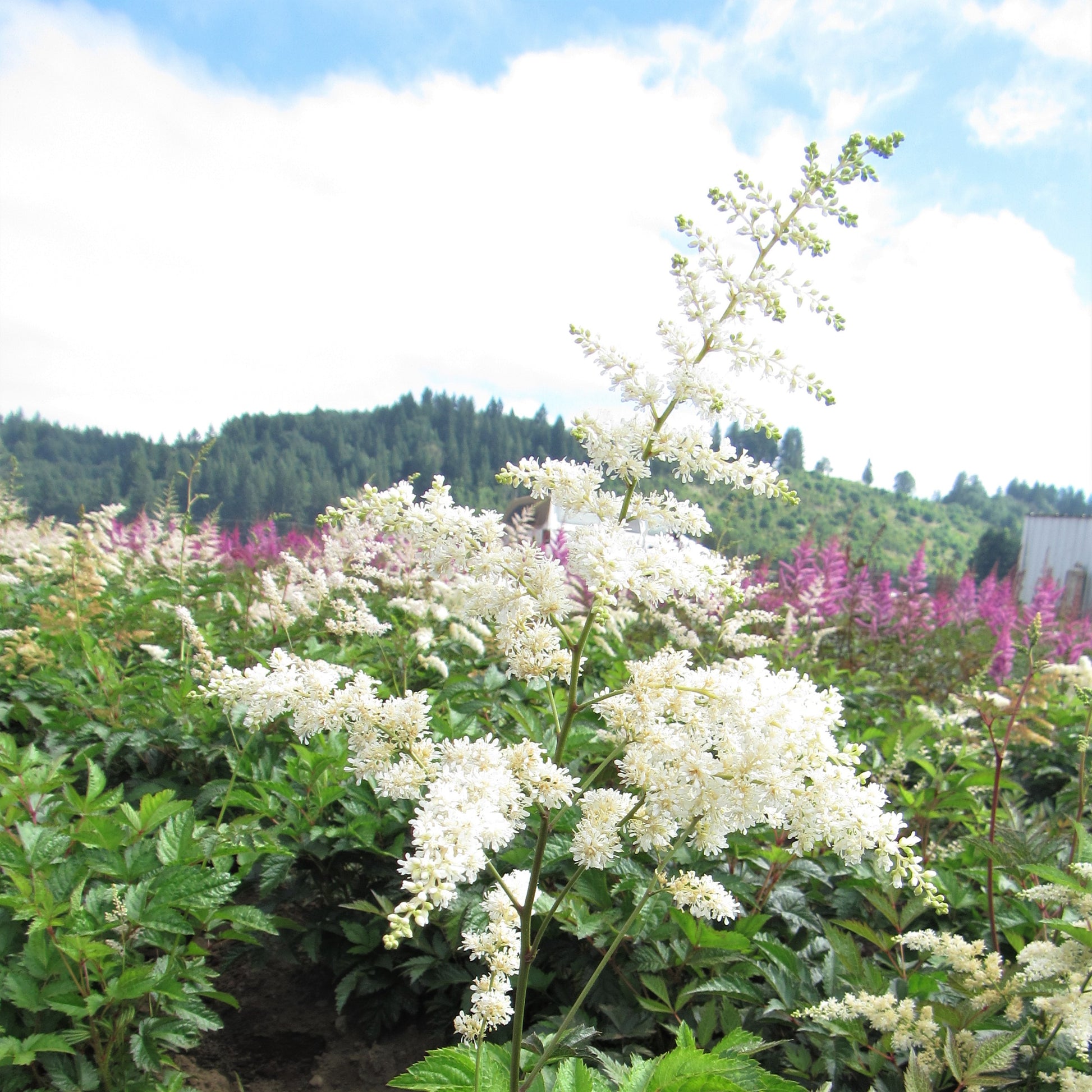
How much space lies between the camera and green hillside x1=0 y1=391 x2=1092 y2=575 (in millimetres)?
44750

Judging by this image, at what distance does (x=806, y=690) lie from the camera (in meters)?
1.57

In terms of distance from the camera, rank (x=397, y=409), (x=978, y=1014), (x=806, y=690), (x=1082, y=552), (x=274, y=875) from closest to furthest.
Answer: (x=806, y=690) → (x=978, y=1014) → (x=274, y=875) → (x=1082, y=552) → (x=397, y=409)

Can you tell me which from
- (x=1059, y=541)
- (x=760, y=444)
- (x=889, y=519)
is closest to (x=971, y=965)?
(x=760, y=444)

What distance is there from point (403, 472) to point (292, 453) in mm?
24794

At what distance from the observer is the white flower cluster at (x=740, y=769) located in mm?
1441

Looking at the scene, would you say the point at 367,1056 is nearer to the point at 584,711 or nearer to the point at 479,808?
the point at 584,711

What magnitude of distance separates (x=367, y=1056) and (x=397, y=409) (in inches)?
5509


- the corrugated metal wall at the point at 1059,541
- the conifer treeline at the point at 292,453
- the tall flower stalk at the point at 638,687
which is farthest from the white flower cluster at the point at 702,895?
the corrugated metal wall at the point at 1059,541

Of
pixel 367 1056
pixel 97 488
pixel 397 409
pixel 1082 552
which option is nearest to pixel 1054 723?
pixel 367 1056

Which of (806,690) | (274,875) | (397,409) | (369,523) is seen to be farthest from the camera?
(397,409)

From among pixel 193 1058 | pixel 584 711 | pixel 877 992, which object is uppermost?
pixel 584 711

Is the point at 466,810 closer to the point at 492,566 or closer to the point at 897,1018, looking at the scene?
the point at 492,566

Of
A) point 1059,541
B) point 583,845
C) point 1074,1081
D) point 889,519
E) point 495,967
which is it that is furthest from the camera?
point 889,519

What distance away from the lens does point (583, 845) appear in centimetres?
152
